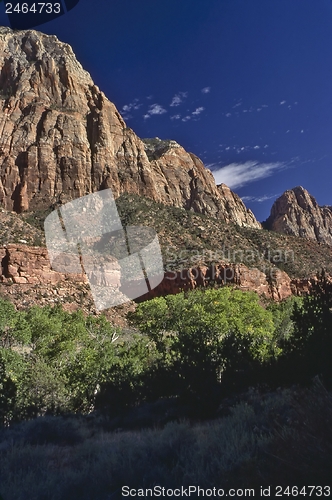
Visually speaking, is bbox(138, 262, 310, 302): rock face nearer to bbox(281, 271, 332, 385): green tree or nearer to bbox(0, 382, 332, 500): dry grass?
bbox(281, 271, 332, 385): green tree

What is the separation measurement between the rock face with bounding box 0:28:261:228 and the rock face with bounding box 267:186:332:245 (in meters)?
42.8

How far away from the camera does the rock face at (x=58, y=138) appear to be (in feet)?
226

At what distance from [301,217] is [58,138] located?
102246 mm

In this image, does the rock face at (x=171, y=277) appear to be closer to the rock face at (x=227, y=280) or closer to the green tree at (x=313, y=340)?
the rock face at (x=227, y=280)

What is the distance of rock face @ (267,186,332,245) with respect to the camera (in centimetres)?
13175

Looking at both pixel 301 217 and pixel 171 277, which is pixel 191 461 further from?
pixel 301 217

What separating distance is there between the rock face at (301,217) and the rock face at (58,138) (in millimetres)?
42785

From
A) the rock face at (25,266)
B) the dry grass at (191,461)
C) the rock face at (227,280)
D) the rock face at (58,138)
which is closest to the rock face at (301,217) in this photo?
the rock face at (58,138)

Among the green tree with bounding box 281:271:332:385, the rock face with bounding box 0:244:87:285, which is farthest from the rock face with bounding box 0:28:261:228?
the green tree with bounding box 281:271:332:385

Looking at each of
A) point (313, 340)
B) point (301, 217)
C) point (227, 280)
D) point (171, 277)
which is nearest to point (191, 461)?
point (313, 340)

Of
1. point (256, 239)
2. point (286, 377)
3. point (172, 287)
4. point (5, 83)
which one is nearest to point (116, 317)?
point (172, 287)

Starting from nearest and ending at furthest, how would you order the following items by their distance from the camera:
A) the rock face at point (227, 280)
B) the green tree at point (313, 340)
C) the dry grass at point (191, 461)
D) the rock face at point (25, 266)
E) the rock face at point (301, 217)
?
the dry grass at point (191, 461), the green tree at point (313, 340), the rock face at point (25, 266), the rock face at point (227, 280), the rock face at point (301, 217)

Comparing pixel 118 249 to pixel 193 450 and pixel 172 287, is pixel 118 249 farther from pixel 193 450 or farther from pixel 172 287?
pixel 193 450

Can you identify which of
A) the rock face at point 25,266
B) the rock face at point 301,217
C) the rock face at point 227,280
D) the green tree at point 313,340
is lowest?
the green tree at point 313,340
